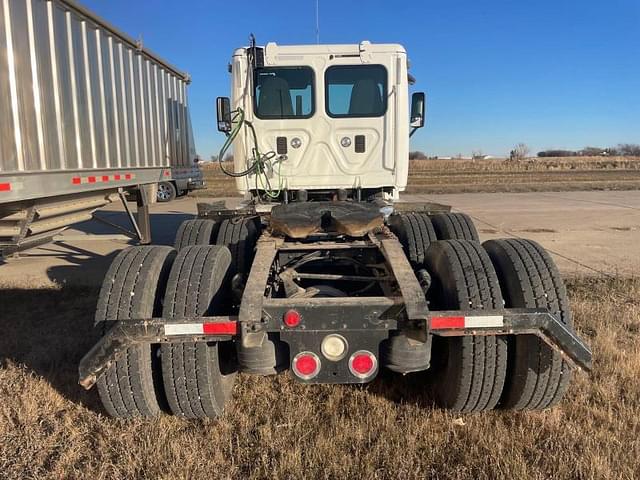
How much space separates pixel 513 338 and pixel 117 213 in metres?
14.2

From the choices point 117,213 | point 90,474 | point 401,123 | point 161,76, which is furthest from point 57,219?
point 117,213

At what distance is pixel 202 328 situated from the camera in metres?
2.57

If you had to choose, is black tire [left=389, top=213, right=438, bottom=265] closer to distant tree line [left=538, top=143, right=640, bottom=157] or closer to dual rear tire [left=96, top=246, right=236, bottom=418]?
dual rear tire [left=96, top=246, right=236, bottom=418]

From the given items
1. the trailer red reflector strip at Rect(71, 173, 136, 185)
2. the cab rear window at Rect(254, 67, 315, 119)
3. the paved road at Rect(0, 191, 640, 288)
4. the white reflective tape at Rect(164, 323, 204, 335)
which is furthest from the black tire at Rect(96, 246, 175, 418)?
the paved road at Rect(0, 191, 640, 288)

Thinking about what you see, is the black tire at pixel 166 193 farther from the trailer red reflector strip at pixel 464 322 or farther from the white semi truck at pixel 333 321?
the trailer red reflector strip at pixel 464 322

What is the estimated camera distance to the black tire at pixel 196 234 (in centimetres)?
486

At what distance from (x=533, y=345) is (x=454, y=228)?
7.29 feet

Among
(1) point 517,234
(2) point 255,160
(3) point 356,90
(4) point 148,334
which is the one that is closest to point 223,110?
(2) point 255,160

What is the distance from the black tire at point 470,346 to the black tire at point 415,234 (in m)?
1.48

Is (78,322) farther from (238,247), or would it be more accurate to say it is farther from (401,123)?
(401,123)

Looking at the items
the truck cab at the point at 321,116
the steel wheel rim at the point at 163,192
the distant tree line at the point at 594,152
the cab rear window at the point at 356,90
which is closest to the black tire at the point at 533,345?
the truck cab at the point at 321,116

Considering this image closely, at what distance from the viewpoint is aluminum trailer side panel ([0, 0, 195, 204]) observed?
4.17 metres

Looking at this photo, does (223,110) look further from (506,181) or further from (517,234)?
(506,181)

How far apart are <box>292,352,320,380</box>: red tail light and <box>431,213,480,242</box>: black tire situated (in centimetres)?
255
